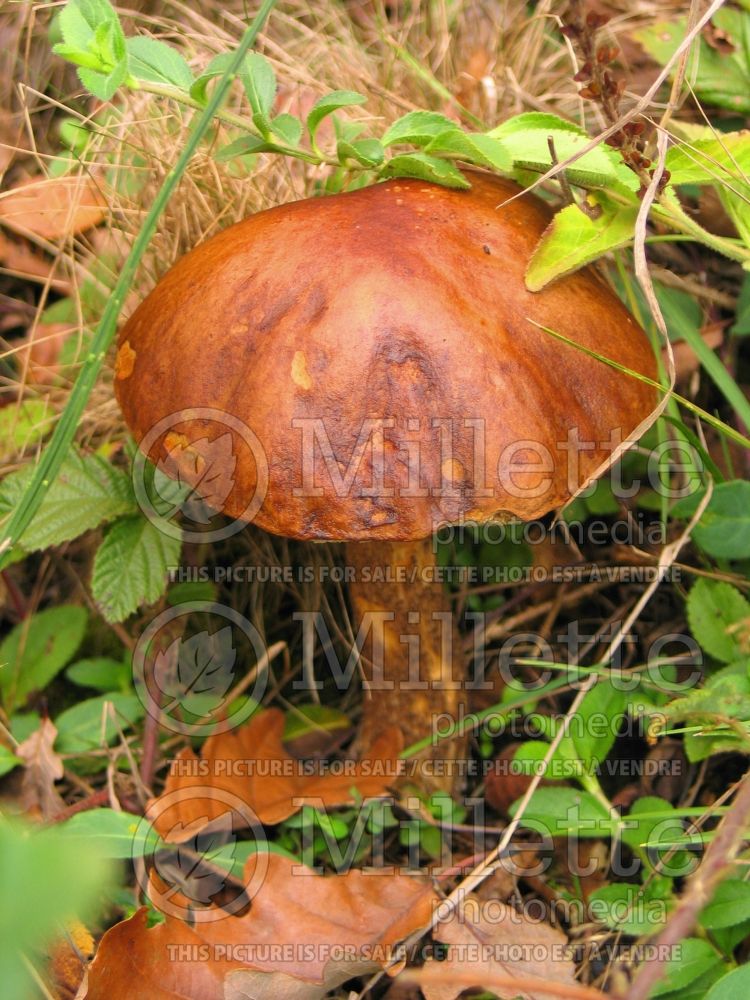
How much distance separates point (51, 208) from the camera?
6.52 feet

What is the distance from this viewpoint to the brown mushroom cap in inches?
44.9

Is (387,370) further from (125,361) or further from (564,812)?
(564,812)

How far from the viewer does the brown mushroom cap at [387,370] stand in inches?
A: 44.9

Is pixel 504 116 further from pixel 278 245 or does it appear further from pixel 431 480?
pixel 431 480

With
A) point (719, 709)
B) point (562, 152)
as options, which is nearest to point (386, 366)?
point (562, 152)

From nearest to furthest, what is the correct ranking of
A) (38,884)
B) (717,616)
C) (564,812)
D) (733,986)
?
1. (38,884)
2. (733,986)
3. (564,812)
4. (717,616)

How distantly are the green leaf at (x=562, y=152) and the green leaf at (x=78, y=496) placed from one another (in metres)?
0.90

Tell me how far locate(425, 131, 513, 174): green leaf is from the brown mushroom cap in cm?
6

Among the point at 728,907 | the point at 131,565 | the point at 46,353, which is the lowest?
the point at 728,907

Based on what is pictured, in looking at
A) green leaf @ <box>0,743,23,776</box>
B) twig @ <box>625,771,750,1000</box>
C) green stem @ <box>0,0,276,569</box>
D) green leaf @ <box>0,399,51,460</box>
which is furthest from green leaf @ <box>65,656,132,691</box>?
twig @ <box>625,771,750,1000</box>

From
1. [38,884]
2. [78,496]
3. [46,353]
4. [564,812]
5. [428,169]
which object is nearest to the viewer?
[38,884]

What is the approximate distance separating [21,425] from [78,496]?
341 millimetres

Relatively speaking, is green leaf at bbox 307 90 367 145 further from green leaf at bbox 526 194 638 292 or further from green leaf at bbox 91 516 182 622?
green leaf at bbox 91 516 182 622

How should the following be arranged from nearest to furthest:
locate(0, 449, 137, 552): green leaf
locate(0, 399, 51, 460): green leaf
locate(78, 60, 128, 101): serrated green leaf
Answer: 1. locate(78, 60, 128, 101): serrated green leaf
2. locate(0, 449, 137, 552): green leaf
3. locate(0, 399, 51, 460): green leaf
